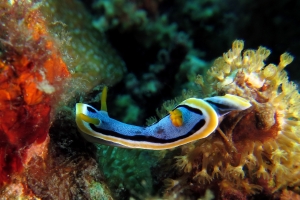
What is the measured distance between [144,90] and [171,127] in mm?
2386

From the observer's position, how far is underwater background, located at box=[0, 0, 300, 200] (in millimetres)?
2051

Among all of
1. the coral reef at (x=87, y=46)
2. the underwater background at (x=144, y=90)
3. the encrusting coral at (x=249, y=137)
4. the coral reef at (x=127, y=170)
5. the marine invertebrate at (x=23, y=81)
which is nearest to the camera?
the marine invertebrate at (x=23, y=81)

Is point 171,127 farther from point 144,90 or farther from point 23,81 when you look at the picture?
point 144,90

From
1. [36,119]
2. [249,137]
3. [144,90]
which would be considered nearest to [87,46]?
[144,90]

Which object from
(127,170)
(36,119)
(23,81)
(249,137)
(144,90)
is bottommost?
(127,170)

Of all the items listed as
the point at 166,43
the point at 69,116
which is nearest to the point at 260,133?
the point at 69,116

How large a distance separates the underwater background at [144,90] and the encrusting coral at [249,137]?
0.01 meters

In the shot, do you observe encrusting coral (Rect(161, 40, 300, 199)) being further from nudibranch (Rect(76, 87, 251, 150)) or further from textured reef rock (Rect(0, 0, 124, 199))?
textured reef rock (Rect(0, 0, 124, 199))

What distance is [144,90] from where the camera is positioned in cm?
513

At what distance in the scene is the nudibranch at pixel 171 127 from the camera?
273 centimetres

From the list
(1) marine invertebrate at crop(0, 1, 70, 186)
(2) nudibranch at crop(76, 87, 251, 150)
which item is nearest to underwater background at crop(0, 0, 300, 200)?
(1) marine invertebrate at crop(0, 1, 70, 186)

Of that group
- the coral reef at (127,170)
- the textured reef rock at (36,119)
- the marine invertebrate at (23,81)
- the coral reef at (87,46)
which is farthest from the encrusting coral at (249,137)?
the coral reef at (87,46)

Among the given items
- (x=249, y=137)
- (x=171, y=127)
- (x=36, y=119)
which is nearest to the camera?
(x=36, y=119)

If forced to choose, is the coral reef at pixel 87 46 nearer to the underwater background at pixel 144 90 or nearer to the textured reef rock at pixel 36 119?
the underwater background at pixel 144 90
